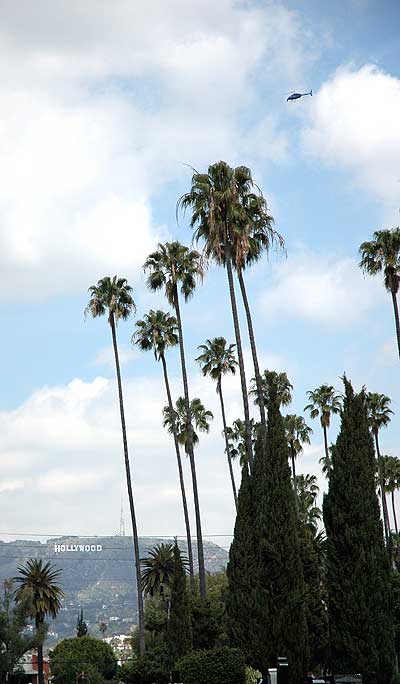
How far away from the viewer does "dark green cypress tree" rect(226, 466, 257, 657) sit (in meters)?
36.6

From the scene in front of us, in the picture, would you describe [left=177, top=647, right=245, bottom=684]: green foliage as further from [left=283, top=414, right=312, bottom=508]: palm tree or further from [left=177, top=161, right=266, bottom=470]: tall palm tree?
[left=283, top=414, right=312, bottom=508]: palm tree

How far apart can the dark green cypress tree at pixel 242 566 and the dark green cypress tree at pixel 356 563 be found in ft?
15.6

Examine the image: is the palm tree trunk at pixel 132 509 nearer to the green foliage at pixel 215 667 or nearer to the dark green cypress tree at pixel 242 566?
the dark green cypress tree at pixel 242 566

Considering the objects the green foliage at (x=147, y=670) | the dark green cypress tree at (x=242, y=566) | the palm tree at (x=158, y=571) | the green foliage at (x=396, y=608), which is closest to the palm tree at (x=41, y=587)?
the palm tree at (x=158, y=571)

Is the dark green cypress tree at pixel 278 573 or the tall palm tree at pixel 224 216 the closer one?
the dark green cypress tree at pixel 278 573

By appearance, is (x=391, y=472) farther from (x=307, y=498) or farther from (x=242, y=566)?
(x=242, y=566)

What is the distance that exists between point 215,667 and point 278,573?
4391 millimetres

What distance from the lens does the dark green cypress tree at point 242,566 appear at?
36.6 m

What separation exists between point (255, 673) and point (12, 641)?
58.4 ft

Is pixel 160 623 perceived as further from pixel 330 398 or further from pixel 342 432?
pixel 342 432

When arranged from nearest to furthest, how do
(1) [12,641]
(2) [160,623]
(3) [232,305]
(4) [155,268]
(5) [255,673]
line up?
(5) [255,673] → (3) [232,305] → (1) [12,641] → (4) [155,268] → (2) [160,623]

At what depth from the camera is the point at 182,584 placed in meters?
47.2

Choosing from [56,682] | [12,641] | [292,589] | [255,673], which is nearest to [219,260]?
[292,589]

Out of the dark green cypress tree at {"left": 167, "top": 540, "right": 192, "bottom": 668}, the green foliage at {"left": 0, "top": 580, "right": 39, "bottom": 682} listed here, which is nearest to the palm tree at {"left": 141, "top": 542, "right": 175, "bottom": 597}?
the green foliage at {"left": 0, "top": 580, "right": 39, "bottom": 682}
